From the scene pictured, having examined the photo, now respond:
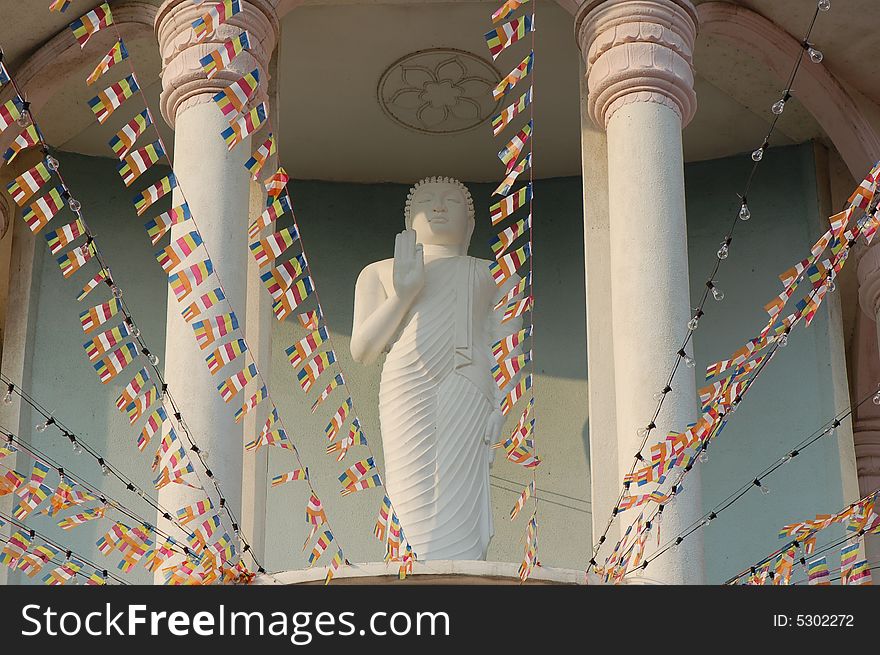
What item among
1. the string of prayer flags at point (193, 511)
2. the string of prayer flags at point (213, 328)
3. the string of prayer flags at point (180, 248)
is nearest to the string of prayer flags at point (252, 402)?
the string of prayer flags at point (213, 328)

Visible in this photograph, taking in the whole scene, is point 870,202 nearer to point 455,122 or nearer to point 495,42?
point 495,42

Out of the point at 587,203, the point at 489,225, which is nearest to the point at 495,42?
the point at 587,203

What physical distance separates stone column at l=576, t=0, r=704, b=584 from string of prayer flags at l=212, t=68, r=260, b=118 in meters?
1.88

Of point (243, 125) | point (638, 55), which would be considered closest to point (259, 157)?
point (243, 125)

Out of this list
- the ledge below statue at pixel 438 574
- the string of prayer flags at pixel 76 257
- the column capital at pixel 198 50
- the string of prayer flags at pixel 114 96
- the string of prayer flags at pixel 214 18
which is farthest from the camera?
the column capital at pixel 198 50

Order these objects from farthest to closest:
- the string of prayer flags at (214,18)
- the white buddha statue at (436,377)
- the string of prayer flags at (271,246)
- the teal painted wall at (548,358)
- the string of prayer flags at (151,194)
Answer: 1. the teal painted wall at (548,358)
2. the white buddha statue at (436,377)
3. the string of prayer flags at (214,18)
4. the string of prayer flags at (271,246)
5. the string of prayer flags at (151,194)

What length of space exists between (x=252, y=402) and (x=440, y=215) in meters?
2.08

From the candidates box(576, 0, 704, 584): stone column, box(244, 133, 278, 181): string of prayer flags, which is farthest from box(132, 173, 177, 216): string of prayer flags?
box(576, 0, 704, 584): stone column

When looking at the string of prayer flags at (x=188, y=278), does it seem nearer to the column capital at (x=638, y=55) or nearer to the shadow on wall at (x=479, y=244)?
the column capital at (x=638, y=55)

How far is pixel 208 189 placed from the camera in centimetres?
959

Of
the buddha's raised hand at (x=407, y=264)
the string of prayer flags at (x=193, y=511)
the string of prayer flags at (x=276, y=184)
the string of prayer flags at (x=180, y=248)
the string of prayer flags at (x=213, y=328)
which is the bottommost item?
the string of prayer flags at (x=193, y=511)

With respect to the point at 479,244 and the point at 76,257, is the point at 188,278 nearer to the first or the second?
the point at 76,257

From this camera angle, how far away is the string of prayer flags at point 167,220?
851cm

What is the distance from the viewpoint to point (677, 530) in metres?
8.95
